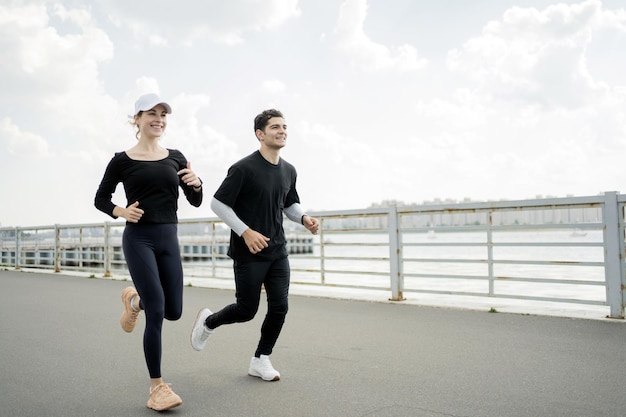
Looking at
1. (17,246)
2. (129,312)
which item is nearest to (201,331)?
(129,312)

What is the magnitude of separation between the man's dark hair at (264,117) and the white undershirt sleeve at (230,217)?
0.59m

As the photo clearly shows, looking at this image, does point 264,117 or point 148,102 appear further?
point 264,117

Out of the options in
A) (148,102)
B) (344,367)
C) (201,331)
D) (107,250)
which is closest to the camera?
(148,102)

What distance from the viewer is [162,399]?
10.7ft

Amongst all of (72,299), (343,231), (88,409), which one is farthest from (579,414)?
(72,299)

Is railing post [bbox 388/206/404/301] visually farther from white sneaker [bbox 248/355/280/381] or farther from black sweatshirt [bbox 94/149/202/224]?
black sweatshirt [bbox 94/149/202/224]

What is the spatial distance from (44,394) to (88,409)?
54cm

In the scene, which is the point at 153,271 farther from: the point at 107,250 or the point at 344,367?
the point at 107,250

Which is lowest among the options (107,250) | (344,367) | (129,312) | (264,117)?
(344,367)

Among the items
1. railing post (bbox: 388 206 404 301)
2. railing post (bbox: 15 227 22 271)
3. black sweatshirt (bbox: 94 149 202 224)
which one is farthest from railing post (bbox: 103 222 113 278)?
black sweatshirt (bbox: 94 149 202 224)

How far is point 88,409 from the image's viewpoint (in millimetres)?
3357

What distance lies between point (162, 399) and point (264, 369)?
86cm

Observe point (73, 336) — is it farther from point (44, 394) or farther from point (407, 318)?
point (407, 318)

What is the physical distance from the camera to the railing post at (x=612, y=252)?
636 cm
